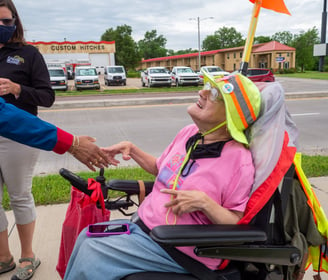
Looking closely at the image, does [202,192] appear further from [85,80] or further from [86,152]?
[85,80]

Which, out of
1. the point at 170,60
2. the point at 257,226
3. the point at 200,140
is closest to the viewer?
the point at 257,226

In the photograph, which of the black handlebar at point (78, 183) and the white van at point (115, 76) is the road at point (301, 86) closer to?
the white van at point (115, 76)

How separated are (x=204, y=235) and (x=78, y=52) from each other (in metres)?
50.9

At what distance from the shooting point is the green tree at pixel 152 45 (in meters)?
109

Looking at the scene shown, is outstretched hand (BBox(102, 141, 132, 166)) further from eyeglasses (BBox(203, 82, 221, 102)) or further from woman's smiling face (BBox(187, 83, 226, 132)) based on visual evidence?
eyeglasses (BBox(203, 82, 221, 102))

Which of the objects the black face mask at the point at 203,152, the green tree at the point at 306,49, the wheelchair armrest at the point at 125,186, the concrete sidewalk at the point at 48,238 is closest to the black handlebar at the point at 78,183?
the wheelchair armrest at the point at 125,186

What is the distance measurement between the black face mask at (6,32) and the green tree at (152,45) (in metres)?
108

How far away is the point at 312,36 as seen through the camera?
78.9 m

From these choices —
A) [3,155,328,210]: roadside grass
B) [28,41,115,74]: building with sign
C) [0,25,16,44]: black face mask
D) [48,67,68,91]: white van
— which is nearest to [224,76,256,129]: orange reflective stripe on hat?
[0,25,16,44]: black face mask

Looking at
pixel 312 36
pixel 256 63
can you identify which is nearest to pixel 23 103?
pixel 256 63

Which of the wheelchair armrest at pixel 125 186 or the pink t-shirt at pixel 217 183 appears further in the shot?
the wheelchair armrest at pixel 125 186

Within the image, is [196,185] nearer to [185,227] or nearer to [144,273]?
[185,227]

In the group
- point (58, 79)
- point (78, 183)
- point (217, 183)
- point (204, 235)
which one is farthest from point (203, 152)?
point (58, 79)

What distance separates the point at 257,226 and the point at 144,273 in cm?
60
